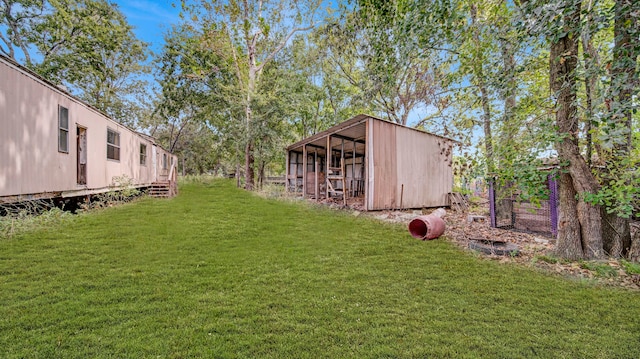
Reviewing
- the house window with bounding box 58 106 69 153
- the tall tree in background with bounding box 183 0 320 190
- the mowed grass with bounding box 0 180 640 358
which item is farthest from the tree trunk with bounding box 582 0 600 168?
the tall tree in background with bounding box 183 0 320 190

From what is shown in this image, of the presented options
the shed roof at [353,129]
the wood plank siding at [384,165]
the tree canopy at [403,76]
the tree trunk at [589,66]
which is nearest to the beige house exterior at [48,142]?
the tree canopy at [403,76]

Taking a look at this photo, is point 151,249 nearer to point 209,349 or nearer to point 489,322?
point 209,349

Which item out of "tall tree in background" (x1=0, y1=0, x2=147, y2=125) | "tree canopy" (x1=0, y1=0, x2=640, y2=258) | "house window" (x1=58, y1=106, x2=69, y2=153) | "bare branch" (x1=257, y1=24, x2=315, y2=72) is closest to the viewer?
"tree canopy" (x1=0, y1=0, x2=640, y2=258)

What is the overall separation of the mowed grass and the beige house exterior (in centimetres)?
129

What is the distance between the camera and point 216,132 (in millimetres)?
19766

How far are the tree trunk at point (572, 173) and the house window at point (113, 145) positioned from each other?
11.1 m

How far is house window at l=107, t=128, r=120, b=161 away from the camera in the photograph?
861cm

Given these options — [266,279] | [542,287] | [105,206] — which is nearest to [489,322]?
[542,287]

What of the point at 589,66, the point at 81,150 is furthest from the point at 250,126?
the point at 589,66

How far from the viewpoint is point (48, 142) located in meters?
5.41

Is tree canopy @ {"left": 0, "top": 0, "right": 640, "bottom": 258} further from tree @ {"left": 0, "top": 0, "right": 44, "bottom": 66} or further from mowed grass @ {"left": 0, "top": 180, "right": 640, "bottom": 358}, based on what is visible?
mowed grass @ {"left": 0, "top": 180, "right": 640, "bottom": 358}

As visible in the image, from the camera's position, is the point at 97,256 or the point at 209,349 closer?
the point at 209,349

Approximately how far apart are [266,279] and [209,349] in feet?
4.02

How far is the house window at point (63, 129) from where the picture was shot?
19.0 ft
